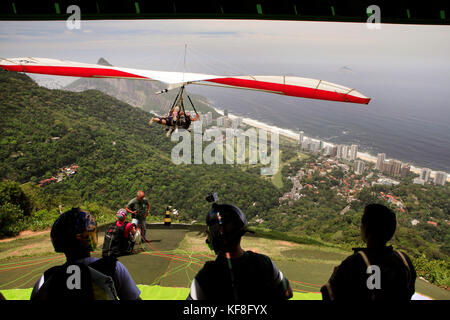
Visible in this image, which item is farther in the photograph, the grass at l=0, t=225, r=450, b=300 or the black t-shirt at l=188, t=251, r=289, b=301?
the grass at l=0, t=225, r=450, b=300

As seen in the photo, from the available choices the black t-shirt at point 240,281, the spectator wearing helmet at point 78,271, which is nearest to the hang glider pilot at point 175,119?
the spectator wearing helmet at point 78,271

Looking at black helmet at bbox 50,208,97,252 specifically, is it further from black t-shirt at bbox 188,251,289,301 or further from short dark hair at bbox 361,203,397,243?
short dark hair at bbox 361,203,397,243

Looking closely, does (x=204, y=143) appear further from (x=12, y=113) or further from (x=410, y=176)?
(x=410, y=176)

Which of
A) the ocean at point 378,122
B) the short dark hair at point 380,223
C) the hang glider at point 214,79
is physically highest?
the hang glider at point 214,79

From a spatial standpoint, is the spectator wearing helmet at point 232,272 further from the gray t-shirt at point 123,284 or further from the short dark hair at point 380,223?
the short dark hair at point 380,223

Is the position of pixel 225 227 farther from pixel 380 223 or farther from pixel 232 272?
pixel 380 223

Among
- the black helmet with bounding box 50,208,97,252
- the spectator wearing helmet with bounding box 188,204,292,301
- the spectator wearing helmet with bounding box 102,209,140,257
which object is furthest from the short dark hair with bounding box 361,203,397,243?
the spectator wearing helmet with bounding box 102,209,140,257
